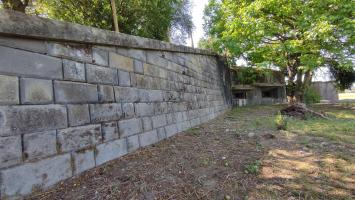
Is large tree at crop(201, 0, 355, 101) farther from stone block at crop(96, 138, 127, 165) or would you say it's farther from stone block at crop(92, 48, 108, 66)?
stone block at crop(96, 138, 127, 165)

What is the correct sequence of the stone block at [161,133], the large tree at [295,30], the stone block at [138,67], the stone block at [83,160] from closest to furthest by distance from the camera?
the stone block at [83,160], the stone block at [138,67], the stone block at [161,133], the large tree at [295,30]

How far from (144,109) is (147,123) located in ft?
0.76

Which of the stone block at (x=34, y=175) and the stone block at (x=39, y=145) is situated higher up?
the stone block at (x=39, y=145)

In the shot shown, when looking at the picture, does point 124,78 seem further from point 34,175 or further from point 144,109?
point 34,175

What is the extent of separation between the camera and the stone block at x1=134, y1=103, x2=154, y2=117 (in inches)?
133

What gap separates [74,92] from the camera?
235cm

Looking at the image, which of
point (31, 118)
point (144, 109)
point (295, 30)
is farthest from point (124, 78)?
point (295, 30)

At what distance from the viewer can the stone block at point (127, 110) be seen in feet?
10.1

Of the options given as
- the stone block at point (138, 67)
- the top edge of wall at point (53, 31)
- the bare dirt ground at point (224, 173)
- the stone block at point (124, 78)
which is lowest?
the bare dirt ground at point (224, 173)

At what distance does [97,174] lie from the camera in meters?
2.39

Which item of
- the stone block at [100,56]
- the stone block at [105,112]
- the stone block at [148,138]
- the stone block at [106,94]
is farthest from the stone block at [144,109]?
the stone block at [100,56]

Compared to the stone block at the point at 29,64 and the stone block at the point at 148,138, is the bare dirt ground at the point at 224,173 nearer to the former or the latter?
the stone block at the point at 148,138

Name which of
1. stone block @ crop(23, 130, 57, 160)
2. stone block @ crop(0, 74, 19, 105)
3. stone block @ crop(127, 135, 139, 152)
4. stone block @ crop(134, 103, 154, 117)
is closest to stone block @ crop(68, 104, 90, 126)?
stone block @ crop(23, 130, 57, 160)

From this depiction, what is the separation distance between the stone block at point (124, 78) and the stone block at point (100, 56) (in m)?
0.29
